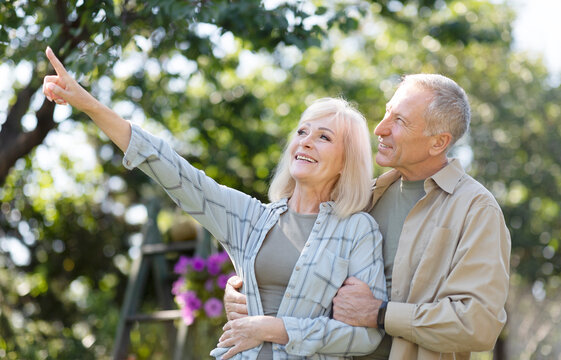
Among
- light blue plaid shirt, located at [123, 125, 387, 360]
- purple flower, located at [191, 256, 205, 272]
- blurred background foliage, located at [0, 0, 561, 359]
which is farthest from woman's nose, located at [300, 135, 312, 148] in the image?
purple flower, located at [191, 256, 205, 272]

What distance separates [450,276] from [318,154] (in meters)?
0.56

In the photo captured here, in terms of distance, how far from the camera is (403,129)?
2.34 m

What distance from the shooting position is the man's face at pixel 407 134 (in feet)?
7.64

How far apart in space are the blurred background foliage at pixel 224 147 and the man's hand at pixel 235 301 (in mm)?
2242

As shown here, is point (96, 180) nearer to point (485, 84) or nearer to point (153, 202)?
point (153, 202)

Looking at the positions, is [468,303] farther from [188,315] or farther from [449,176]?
[188,315]

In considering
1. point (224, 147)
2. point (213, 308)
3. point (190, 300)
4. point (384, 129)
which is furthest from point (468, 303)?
point (224, 147)

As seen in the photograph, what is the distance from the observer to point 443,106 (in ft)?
7.65

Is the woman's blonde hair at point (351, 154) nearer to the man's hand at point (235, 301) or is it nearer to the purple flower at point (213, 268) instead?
the man's hand at point (235, 301)

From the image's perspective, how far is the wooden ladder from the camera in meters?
5.12

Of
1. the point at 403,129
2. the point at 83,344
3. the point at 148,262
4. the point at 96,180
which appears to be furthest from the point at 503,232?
the point at 96,180

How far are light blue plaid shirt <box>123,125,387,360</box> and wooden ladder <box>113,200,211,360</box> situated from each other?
2816 mm

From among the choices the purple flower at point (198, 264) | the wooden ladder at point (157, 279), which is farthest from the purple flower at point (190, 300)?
the wooden ladder at point (157, 279)

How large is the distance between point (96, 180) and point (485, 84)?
16.5ft
